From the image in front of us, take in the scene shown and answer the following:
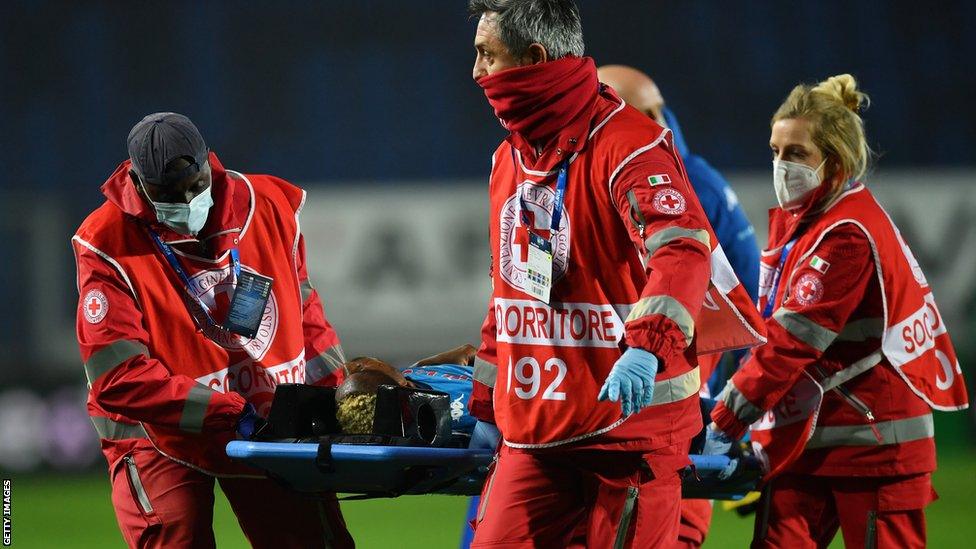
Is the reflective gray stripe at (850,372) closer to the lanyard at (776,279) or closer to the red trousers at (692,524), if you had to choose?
the lanyard at (776,279)

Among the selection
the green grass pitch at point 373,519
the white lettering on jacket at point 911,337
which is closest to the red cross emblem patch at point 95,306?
the white lettering on jacket at point 911,337

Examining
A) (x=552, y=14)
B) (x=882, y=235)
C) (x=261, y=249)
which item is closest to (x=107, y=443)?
(x=261, y=249)

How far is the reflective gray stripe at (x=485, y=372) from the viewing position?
3342 mm

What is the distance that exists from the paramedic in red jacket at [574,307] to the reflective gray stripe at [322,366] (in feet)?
3.00

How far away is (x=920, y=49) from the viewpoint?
9.11 metres

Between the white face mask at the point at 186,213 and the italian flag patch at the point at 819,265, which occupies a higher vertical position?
the white face mask at the point at 186,213

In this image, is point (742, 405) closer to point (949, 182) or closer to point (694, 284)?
point (694, 284)

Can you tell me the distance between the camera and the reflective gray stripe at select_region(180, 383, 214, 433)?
3.43 m

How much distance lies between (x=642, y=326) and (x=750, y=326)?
460mm

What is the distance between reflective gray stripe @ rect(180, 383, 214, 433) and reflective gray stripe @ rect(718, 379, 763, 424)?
4.54ft

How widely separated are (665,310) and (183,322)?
141cm

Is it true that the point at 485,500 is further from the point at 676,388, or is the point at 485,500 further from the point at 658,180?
the point at 658,180

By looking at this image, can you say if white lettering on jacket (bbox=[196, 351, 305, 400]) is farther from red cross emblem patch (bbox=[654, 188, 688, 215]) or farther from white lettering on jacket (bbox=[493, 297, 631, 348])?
red cross emblem patch (bbox=[654, 188, 688, 215])

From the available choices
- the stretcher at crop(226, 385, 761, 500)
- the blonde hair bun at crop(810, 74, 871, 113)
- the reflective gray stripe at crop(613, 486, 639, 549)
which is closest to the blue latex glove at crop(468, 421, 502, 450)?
the stretcher at crop(226, 385, 761, 500)
